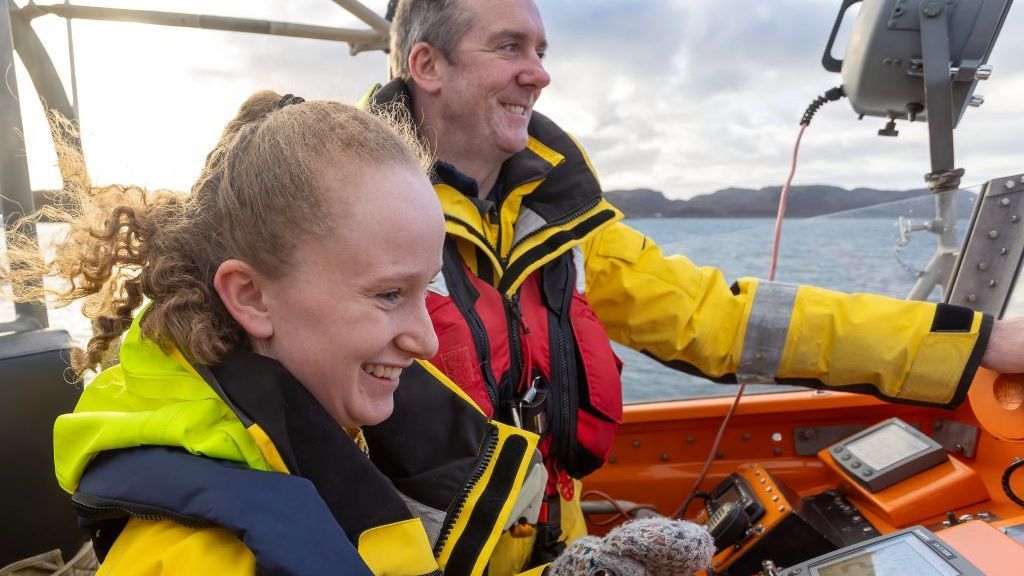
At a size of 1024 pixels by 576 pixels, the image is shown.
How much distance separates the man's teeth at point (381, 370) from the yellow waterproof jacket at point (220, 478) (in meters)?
0.08

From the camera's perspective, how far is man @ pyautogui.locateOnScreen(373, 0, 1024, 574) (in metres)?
1.67

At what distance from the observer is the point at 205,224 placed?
3.25 ft

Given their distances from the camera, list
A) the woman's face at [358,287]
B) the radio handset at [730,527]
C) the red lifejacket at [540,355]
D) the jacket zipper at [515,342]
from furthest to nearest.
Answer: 1. the radio handset at [730,527]
2. the jacket zipper at [515,342]
3. the red lifejacket at [540,355]
4. the woman's face at [358,287]

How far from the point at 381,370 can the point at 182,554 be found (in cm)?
33

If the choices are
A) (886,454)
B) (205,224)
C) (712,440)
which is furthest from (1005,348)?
(205,224)

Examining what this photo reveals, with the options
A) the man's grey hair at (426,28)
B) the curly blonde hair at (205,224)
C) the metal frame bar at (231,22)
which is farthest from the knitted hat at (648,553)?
the metal frame bar at (231,22)

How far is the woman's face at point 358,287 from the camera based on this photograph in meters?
0.91

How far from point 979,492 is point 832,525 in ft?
1.08

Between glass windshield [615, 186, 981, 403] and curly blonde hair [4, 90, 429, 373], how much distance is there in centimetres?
122

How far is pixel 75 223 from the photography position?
3.46 feet

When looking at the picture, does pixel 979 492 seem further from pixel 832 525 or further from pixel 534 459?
pixel 534 459

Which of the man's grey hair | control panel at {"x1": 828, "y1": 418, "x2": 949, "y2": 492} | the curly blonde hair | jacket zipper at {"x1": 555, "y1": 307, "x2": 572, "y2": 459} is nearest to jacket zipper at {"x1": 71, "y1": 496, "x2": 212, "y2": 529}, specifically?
the curly blonde hair

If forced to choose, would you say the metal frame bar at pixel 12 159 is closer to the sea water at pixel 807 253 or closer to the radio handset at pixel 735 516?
the sea water at pixel 807 253

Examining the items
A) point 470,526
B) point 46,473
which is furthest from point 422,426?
point 46,473
